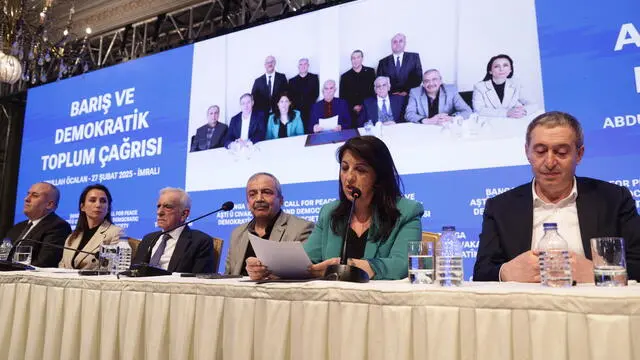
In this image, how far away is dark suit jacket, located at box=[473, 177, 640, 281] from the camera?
161cm

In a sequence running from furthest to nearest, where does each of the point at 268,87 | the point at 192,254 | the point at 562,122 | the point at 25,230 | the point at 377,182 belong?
the point at 268,87 < the point at 25,230 < the point at 192,254 < the point at 377,182 < the point at 562,122

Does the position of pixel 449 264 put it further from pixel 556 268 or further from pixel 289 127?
pixel 289 127

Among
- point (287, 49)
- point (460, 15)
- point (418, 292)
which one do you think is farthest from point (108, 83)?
point (418, 292)

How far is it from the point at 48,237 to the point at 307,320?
9.28 feet

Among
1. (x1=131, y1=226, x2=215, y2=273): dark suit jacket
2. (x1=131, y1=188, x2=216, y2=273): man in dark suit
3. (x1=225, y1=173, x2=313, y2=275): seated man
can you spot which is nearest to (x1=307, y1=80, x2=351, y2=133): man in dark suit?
(x1=225, y1=173, x2=313, y2=275): seated man

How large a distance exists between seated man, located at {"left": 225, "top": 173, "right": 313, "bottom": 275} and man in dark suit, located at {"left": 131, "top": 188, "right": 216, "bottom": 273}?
15 cm

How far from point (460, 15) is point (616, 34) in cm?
89

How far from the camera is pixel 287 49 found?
3885 mm

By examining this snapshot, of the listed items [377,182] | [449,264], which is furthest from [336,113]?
[449,264]

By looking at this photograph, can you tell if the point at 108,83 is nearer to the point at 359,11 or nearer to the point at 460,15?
the point at 359,11

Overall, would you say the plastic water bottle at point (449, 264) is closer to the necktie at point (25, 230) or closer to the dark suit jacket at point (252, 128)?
the dark suit jacket at point (252, 128)

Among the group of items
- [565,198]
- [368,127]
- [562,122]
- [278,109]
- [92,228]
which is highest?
[278,109]

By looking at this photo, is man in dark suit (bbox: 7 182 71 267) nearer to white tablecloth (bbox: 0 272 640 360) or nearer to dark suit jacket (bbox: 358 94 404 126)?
white tablecloth (bbox: 0 272 640 360)

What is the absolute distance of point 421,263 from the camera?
4.08ft
